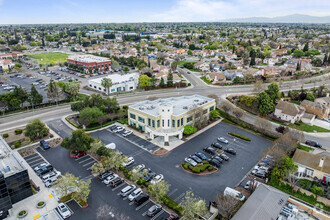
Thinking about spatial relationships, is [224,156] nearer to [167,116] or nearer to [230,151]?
[230,151]

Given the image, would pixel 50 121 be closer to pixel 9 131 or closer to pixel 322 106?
pixel 9 131

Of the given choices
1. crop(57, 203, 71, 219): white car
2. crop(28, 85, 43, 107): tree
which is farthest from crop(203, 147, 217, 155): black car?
crop(28, 85, 43, 107): tree

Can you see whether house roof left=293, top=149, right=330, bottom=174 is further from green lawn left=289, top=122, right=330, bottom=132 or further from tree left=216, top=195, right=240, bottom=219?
tree left=216, top=195, right=240, bottom=219

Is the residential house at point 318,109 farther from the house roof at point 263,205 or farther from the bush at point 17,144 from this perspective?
the bush at point 17,144

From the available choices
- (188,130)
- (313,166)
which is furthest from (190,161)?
(313,166)

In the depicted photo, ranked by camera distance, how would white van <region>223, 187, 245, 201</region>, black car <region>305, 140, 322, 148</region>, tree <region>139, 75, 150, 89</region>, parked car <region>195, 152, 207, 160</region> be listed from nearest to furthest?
white van <region>223, 187, 245, 201</region>
parked car <region>195, 152, 207, 160</region>
black car <region>305, 140, 322, 148</region>
tree <region>139, 75, 150, 89</region>

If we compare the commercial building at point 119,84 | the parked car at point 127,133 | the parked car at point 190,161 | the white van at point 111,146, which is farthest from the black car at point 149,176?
the commercial building at point 119,84
